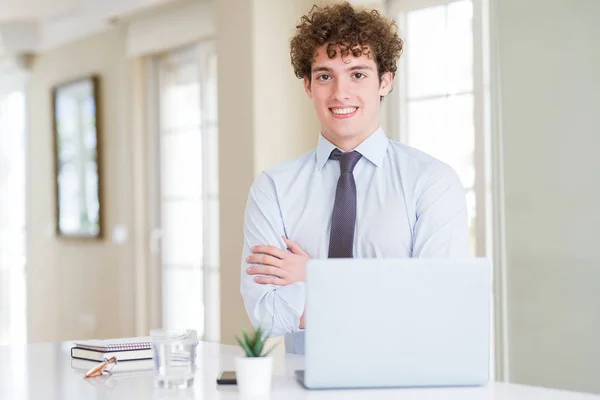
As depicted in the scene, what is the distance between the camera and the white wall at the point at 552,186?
3150 millimetres

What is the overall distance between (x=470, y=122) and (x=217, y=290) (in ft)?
6.77

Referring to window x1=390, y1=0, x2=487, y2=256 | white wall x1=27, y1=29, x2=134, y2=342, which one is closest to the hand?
window x1=390, y1=0, x2=487, y2=256

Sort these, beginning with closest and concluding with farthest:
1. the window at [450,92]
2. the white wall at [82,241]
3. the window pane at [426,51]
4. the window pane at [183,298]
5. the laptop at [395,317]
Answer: the laptop at [395,317]
the window at [450,92]
the window pane at [426,51]
the window pane at [183,298]
the white wall at [82,241]

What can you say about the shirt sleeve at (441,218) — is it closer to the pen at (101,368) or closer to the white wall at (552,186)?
the pen at (101,368)

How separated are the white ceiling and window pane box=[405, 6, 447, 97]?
5.69 feet

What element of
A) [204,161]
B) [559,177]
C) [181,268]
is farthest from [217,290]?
[559,177]

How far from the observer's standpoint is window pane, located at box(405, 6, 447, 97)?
→ 4055 mm

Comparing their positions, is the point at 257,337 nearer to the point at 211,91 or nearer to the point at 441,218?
the point at 441,218

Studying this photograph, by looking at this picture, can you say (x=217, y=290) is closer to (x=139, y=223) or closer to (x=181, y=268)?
(x=181, y=268)

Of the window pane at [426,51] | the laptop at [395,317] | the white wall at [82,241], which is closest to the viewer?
the laptop at [395,317]

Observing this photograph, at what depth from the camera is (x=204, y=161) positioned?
5.31 meters

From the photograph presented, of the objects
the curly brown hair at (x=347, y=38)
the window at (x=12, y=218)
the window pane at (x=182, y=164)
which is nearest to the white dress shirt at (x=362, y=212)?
the curly brown hair at (x=347, y=38)

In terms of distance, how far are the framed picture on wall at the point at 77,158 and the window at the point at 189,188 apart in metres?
0.73

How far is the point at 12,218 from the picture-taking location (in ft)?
25.2
